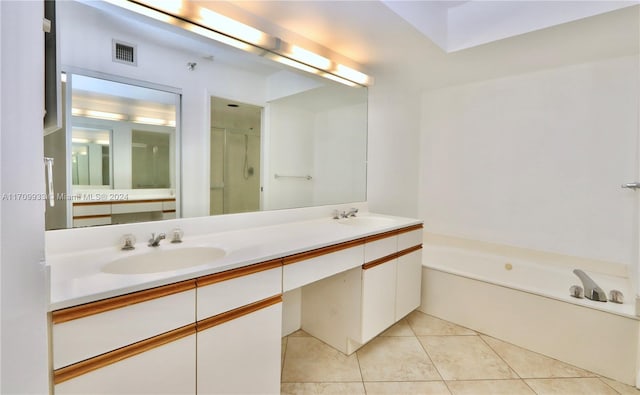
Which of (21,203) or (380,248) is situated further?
(380,248)

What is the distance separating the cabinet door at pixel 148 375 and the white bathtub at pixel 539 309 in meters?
1.97

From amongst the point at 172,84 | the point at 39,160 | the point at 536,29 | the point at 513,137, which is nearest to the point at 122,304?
the point at 39,160

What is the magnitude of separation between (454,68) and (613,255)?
6.23 ft

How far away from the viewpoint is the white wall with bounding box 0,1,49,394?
427 millimetres

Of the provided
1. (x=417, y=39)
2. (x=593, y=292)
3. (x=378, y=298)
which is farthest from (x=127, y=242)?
(x=593, y=292)

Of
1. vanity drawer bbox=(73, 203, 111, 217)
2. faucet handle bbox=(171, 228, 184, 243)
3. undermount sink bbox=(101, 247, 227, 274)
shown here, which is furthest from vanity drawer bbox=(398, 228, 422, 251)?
vanity drawer bbox=(73, 203, 111, 217)

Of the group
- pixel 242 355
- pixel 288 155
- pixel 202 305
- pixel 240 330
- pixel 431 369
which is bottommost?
pixel 431 369

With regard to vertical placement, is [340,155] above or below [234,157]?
above

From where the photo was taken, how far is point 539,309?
6.33ft

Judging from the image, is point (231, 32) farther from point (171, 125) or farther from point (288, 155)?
point (288, 155)

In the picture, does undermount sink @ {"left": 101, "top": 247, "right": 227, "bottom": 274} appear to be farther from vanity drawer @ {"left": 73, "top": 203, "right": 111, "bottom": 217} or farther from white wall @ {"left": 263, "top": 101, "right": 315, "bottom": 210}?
white wall @ {"left": 263, "top": 101, "right": 315, "bottom": 210}

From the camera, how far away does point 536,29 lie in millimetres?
1774

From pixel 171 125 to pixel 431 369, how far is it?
2.04m

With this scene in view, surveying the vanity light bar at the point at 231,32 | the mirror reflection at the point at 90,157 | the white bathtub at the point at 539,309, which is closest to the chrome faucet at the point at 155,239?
the mirror reflection at the point at 90,157
